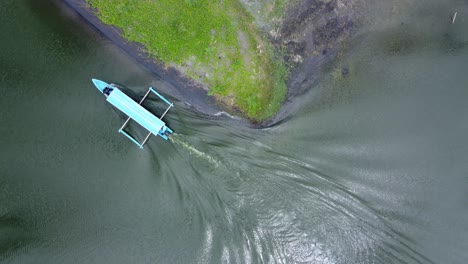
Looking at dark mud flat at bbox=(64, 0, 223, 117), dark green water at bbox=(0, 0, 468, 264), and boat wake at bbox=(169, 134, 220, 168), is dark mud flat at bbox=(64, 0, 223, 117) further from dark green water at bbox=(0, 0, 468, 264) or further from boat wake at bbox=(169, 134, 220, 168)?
boat wake at bbox=(169, 134, 220, 168)

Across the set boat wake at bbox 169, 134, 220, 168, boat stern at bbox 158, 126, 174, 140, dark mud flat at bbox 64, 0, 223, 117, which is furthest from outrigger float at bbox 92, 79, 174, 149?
dark mud flat at bbox 64, 0, 223, 117

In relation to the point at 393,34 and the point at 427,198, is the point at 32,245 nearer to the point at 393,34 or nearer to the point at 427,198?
the point at 427,198

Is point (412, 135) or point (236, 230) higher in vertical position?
point (412, 135)

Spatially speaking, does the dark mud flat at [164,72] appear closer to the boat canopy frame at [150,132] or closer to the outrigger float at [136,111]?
the boat canopy frame at [150,132]

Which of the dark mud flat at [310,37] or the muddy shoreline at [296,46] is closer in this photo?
the muddy shoreline at [296,46]

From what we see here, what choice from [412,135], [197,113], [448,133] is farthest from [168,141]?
[448,133]

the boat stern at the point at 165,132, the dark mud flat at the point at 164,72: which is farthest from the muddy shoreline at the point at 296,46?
the boat stern at the point at 165,132
